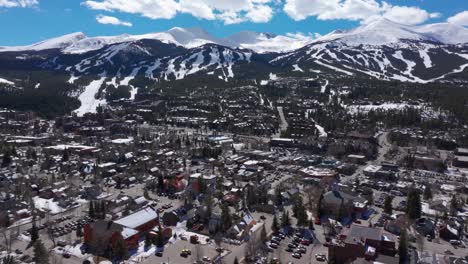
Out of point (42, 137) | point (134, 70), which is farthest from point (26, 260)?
point (134, 70)

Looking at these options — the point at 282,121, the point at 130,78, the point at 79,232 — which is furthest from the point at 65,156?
the point at 130,78

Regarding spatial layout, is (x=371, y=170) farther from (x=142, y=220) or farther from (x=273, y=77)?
(x=273, y=77)

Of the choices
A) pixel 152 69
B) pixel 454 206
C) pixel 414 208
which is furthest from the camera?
pixel 152 69

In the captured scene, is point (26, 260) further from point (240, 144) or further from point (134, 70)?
point (134, 70)

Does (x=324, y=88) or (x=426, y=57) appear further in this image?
(x=426, y=57)

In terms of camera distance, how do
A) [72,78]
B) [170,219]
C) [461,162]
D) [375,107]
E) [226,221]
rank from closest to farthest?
[226,221]
[170,219]
[461,162]
[375,107]
[72,78]

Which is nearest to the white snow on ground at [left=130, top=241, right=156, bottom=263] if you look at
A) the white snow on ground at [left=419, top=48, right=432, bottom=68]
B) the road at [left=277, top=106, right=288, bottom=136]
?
the road at [left=277, top=106, right=288, bottom=136]

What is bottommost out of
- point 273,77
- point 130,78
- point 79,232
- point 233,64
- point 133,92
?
point 79,232
